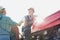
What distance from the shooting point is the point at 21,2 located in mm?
1183

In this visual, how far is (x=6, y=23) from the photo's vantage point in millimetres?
1156

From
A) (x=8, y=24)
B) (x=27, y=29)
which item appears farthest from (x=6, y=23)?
(x=27, y=29)

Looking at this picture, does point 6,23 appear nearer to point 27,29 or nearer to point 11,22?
point 11,22

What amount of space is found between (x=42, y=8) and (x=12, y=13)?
22cm

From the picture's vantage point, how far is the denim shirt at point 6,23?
1.15 m

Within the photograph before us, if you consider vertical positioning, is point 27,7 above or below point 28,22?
above

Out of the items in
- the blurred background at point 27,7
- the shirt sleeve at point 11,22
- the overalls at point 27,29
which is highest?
the blurred background at point 27,7

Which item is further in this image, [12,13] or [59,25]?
[12,13]

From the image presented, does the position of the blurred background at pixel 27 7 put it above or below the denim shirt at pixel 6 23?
above

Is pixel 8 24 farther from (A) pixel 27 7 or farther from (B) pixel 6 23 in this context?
(A) pixel 27 7

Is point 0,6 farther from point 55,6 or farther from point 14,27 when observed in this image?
point 55,6

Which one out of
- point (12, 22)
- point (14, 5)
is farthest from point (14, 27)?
point (14, 5)

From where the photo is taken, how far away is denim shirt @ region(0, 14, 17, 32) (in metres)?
1.15

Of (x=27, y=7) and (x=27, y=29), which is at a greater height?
(x=27, y=7)
